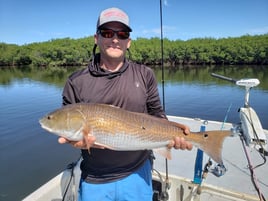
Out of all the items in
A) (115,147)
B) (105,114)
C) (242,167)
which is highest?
(105,114)

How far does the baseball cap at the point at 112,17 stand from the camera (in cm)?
256

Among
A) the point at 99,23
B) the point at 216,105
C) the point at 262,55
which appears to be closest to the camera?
the point at 99,23

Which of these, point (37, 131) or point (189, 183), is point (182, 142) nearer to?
point (189, 183)

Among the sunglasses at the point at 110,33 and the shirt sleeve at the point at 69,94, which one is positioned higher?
the sunglasses at the point at 110,33

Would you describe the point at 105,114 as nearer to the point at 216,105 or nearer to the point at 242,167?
the point at 242,167

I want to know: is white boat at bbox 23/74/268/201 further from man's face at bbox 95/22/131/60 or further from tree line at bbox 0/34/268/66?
tree line at bbox 0/34/268/66

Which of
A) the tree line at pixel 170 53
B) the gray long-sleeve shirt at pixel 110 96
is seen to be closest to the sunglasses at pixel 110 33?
the gray long-sleeve shirt at pixel 110 96

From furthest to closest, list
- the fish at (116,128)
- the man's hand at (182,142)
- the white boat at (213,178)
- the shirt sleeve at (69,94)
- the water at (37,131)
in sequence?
the water at (37,131) → the white boat at (213,178) → the man's hand at (182,142) → the shirt sleeve at (69,94) → the fish at (116,128)

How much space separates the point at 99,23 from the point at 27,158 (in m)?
9.84

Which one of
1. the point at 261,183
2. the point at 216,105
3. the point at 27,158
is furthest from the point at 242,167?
the point at 216,105

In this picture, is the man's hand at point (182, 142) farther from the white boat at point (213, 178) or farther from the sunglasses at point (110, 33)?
the sunglasses at point (110, 33)

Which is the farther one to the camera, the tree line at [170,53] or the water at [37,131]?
the tree line at [170,53]

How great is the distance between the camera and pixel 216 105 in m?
20.0

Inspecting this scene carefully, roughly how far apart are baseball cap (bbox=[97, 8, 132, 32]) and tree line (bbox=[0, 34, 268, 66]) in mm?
70293
